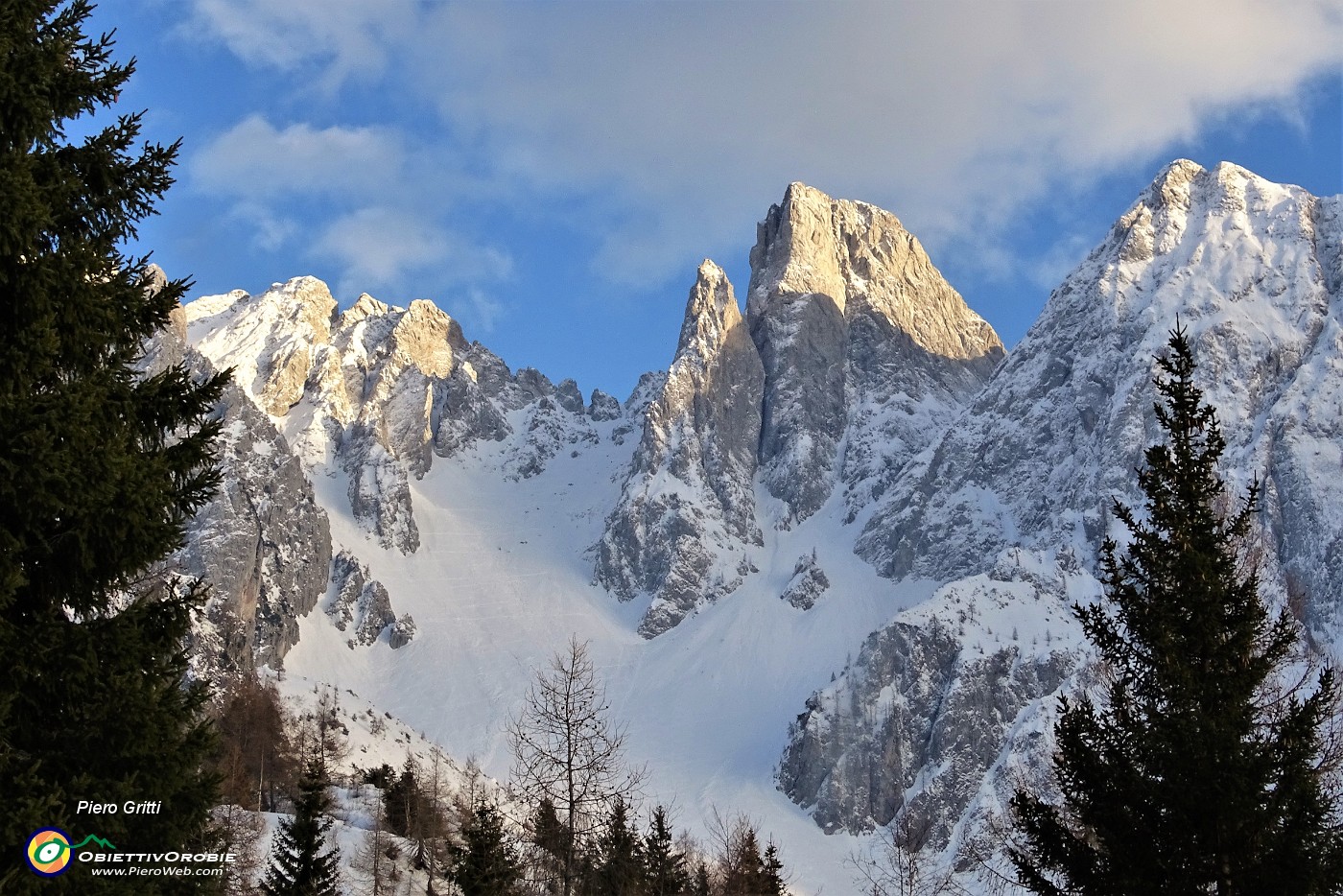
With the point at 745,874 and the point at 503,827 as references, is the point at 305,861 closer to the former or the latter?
the point at 503,827

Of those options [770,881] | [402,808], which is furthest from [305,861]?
[402,808]

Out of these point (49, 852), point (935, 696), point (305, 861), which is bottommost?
point (49, 852)

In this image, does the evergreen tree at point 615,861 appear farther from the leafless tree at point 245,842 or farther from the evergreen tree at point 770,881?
the evergreen tree at point 770,881

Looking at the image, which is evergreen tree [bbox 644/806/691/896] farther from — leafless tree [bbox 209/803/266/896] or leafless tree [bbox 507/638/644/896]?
leafless tree [bbox 507/638/644/896]

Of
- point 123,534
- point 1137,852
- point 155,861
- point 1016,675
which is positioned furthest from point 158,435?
point 1016,675

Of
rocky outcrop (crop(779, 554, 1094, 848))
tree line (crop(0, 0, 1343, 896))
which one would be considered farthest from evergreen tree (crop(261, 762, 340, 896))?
rocky outcrop (crop(779, 554, 1094, 848))

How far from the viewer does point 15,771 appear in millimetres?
9750

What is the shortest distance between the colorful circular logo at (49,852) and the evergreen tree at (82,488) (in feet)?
0.35

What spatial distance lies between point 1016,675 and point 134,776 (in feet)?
559

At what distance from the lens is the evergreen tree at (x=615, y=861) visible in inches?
834

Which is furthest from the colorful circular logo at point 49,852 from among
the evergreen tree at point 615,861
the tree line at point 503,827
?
the evergreen tree at point 615,861
